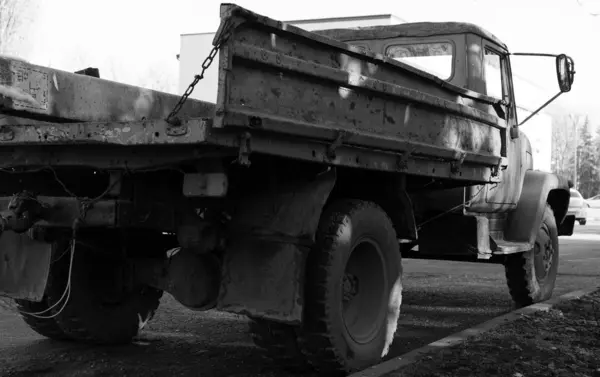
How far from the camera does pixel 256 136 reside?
374 centimetres

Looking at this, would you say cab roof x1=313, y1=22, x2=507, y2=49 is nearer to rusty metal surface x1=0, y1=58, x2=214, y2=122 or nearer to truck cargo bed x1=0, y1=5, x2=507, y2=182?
truck cargo bed x1=0, y1=5, x2=507, y2=182

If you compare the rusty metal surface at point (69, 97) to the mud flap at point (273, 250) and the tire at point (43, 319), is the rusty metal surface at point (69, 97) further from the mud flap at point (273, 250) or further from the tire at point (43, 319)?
the tire at point (43, 319)

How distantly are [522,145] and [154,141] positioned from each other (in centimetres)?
488

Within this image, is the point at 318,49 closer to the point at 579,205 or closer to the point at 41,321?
the point at 41,321

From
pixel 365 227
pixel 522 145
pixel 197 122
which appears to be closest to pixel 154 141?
pixel 197 122

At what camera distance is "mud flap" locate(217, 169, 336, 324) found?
13.7ft

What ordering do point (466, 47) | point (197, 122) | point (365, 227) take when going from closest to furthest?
point (197, 122) < point (365, 227) < point (466, 47)

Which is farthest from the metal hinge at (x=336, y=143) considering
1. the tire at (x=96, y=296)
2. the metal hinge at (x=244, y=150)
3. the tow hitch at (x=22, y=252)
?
the tire at (x=96, y=296)

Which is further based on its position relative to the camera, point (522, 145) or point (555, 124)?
point (555, 124)

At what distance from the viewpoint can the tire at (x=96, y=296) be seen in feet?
16.9

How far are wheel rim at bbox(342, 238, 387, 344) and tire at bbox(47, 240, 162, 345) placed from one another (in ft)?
4.80

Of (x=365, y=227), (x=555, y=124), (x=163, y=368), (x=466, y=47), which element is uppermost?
(x=555, y=124)

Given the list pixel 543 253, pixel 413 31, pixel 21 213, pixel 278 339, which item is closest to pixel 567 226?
pixel 543 253

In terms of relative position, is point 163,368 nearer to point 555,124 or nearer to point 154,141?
point 154,141
